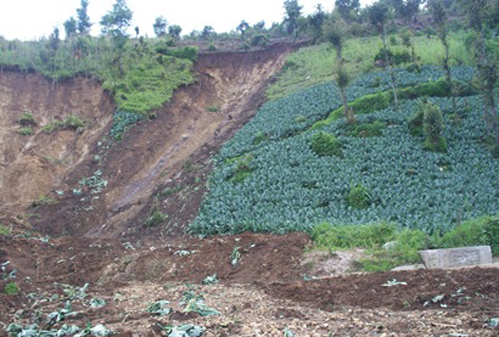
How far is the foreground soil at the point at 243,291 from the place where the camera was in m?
7.79

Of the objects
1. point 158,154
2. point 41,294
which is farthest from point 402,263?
point 158,154

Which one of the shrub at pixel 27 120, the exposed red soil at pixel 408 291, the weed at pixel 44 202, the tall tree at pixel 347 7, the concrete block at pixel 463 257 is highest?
the tall tree at pixel 347 7

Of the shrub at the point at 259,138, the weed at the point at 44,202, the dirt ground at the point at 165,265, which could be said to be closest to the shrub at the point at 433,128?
the shrub at the point at 259,138

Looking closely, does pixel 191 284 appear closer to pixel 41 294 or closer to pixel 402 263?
pixel 41 294

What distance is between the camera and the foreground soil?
7793 mm

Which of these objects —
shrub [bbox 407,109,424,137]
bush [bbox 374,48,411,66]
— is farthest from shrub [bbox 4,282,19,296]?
bush [bbox 374,48,411,66]

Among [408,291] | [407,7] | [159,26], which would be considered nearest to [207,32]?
[159,26]

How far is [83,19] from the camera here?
57.7 meters

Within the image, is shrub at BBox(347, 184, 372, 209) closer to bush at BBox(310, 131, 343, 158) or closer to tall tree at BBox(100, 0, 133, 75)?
bush at BBox(310, 131, 343, 158)

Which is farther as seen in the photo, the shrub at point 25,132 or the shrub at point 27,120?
the shrub at point 27,120

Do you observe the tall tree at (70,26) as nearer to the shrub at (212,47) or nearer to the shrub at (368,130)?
the shrub at (212,47)

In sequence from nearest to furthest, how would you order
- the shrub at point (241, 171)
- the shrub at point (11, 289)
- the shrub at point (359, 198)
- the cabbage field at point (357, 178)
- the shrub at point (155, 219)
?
the shrub at point (11, 289) < the cabbage field at point (357, 178) < the shrub at point (359, 198) < the shrub at point (155, 219) < the shrub at point (241, 171)

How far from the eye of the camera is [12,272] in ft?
45.3

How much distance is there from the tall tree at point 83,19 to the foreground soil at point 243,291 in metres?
45.7
